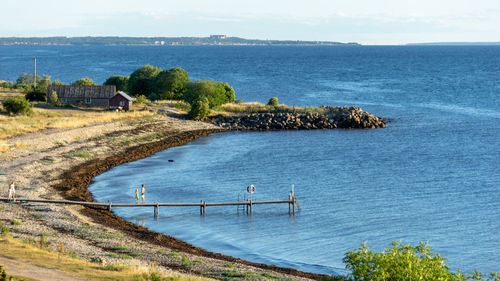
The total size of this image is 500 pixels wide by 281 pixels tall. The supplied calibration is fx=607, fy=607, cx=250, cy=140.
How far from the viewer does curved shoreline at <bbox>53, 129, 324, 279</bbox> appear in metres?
34.6

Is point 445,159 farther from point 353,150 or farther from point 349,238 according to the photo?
point 349,238

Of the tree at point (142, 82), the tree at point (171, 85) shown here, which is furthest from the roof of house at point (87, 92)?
the tree at point (142, 82)

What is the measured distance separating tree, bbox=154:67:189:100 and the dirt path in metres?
78.9

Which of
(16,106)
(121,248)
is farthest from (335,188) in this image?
(16,106)

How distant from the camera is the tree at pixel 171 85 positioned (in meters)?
103

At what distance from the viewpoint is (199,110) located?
8825 cm

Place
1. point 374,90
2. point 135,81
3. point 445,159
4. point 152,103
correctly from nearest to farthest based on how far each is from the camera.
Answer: point 445,159 < point 152,103 < point 135,81 < point 374,90

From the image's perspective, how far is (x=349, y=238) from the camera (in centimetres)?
3881

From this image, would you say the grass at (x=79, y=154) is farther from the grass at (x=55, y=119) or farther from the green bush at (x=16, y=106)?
the green bush at (x=16, y=106)

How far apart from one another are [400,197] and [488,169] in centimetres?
1681

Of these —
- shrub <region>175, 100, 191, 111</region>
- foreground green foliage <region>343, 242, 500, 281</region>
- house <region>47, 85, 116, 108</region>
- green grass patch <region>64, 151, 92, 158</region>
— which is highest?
house <region>47, 85, 116, 108</region>

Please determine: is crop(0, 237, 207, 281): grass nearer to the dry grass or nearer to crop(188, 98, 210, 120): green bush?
the dry grass

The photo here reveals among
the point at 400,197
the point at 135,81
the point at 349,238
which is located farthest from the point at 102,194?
the point at 135,81

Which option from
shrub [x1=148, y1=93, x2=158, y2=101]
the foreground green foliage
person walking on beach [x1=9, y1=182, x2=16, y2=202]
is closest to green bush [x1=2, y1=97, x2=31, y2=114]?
shrub [x1=148, y1=93, x2=158, y2=101]
